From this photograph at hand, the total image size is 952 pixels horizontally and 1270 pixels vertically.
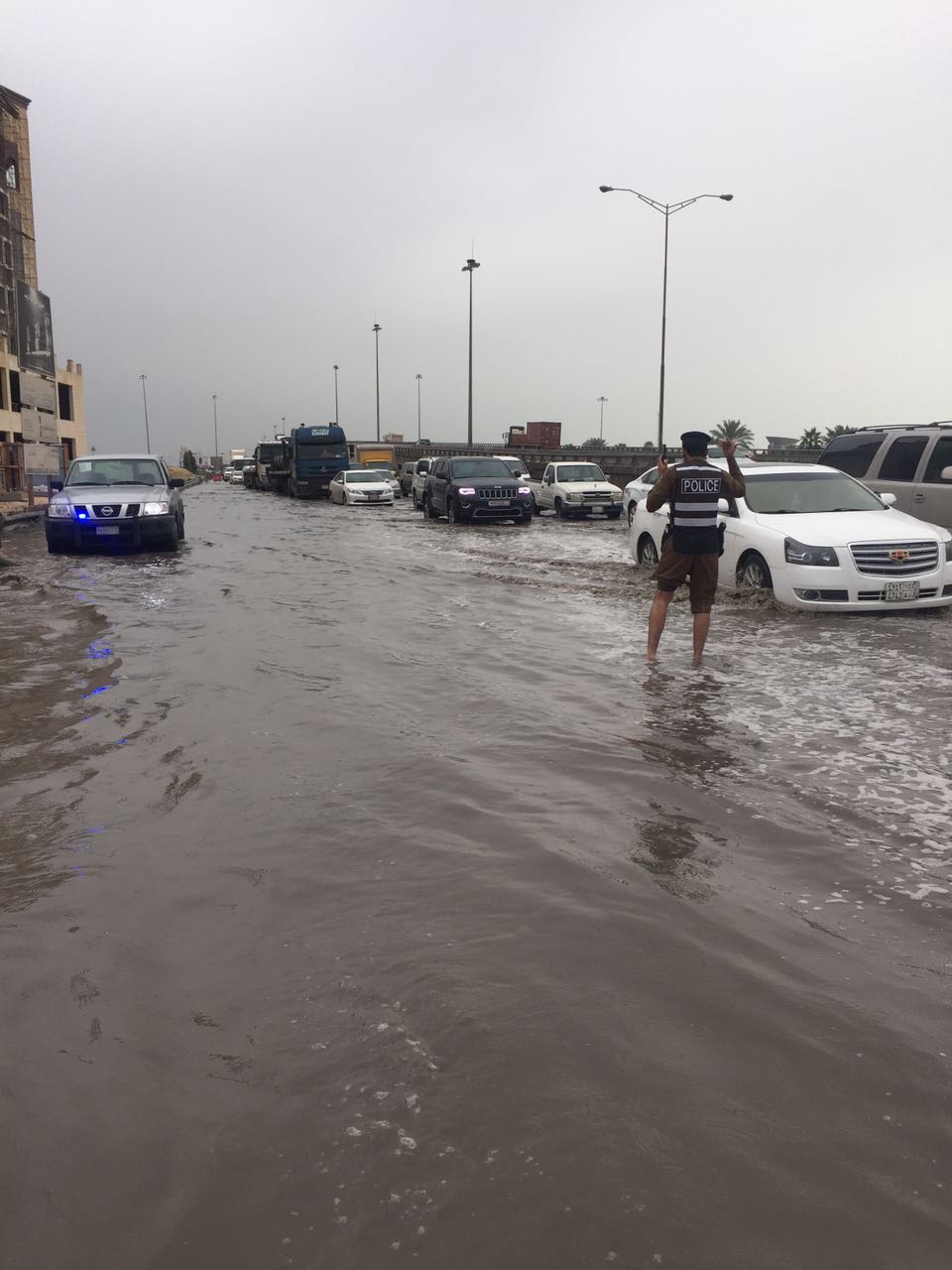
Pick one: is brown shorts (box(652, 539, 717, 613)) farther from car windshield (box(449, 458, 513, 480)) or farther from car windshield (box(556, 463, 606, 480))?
car windshield (box(556, 463, 606, 480))

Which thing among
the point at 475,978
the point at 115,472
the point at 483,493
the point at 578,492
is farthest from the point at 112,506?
the point at 475,978

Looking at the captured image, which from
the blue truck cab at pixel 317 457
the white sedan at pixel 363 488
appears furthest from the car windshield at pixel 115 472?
the blue truck cab at pixel 317 457

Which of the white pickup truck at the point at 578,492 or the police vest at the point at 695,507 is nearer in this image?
the police vest at the point at 695,507

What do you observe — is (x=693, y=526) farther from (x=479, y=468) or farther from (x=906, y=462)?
(x=479, y=468)

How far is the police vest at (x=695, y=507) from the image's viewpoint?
774 centimetres

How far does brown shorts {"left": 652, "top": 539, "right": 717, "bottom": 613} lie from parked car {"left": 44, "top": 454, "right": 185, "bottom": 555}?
11.0 metres

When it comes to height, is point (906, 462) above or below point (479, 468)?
above

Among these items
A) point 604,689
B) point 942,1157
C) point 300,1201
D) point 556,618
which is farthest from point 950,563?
point 300,1201

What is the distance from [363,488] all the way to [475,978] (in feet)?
114

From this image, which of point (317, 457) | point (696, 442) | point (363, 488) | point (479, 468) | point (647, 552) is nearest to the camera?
point (696, 442)

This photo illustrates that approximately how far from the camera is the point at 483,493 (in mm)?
25141

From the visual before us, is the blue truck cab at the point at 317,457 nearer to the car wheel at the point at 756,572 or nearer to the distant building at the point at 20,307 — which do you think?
the distant building at the point at 20,307

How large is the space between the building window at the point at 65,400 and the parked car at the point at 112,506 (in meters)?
61.6

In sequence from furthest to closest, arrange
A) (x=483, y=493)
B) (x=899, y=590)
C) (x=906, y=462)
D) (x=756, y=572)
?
1. (x=483, y=493)
2. (x=906, y=462)
3. (x=756, y=572)
4. (x=899, y=590)
